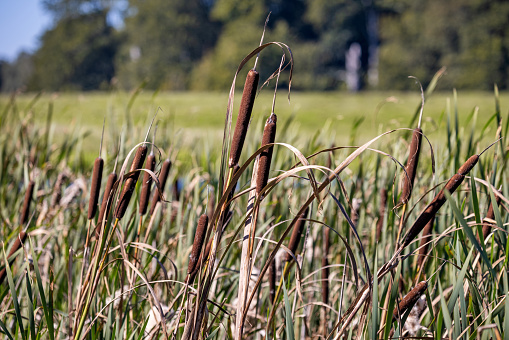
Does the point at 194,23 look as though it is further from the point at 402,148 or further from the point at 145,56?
the point at 402,148

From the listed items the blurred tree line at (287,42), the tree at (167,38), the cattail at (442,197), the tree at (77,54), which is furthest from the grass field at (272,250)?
the tree at (77,54)

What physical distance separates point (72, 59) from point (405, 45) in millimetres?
23753

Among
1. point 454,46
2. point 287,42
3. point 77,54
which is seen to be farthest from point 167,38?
point 454,46

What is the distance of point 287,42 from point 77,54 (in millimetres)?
19992

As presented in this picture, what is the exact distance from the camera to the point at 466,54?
91.0 feet

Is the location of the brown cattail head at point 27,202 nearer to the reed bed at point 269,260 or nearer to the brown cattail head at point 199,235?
the reed bed at point 269,260

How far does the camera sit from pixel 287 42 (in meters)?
25.6

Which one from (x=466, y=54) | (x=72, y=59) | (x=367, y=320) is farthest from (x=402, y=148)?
(x=72, y=59)

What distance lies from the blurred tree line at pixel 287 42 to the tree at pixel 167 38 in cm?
7

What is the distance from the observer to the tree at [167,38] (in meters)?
35.7

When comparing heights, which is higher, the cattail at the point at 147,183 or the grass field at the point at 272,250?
the cattail at the point at 147,183

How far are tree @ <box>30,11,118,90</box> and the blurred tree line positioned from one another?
3.0 inches

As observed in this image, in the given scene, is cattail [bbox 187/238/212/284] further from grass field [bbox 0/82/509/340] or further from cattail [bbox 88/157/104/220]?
cattail [bbox 88/157/104/220]

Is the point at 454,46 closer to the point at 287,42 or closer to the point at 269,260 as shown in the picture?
the point at 287,42
